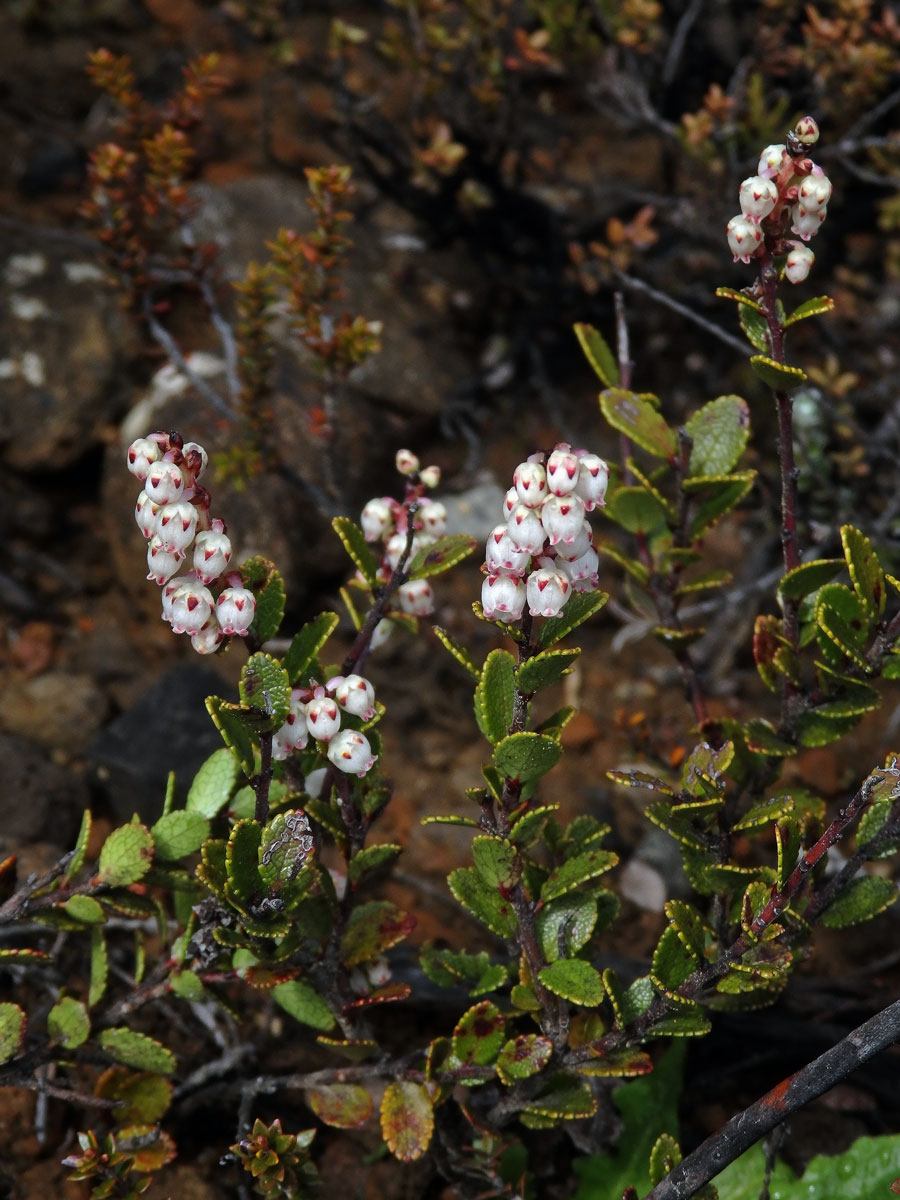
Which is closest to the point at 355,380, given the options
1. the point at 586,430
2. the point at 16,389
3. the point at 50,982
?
the point at 586,430

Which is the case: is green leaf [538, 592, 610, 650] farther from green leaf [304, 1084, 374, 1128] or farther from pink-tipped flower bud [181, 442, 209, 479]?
green leaf [304, 1084, 374, 1128]

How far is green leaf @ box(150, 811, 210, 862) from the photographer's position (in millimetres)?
1734

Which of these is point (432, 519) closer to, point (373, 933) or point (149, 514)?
point (149, 514)

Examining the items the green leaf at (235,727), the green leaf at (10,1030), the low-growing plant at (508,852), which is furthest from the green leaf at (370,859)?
the green leaf at (10,1030)

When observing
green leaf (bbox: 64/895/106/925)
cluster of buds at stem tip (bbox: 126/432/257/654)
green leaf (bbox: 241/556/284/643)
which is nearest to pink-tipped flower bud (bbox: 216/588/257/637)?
cluster of buds at stem tip (bbox: 126/432/257/654)

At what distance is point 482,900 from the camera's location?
1.66 m

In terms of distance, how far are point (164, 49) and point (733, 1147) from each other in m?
3.87

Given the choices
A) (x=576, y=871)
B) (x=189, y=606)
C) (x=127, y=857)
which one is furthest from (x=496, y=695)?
(x=127, y=857)

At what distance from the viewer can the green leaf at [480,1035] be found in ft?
5.41

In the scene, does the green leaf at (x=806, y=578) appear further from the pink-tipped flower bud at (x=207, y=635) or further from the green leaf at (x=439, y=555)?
the pink-tipped flower bud at (x=207, y=635)

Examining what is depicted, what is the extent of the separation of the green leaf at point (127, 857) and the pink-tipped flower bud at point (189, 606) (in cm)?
44

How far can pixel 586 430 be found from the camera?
11.2 feet

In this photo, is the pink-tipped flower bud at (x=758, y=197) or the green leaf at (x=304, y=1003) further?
the green leaf at (x=304, y=1003)

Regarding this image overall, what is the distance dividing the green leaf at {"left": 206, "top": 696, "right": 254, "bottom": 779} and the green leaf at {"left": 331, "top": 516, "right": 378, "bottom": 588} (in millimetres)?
289
